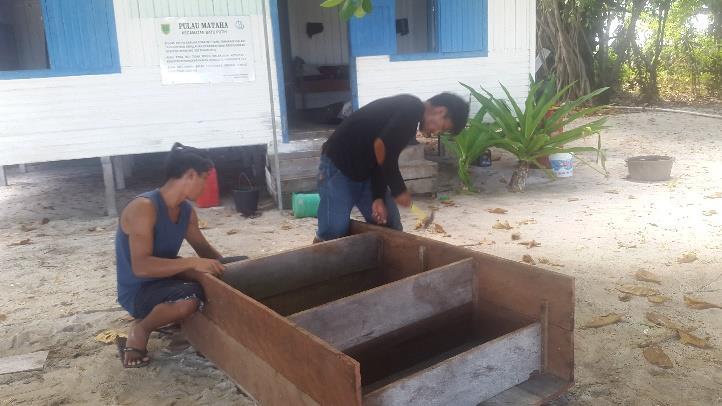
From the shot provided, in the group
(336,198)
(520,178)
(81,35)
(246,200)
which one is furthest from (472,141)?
(81,35)

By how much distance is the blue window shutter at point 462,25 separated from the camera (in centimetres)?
830

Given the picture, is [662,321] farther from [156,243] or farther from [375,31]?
[375,31]

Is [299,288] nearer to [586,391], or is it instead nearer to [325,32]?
[586,391]

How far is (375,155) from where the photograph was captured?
377 centimetres

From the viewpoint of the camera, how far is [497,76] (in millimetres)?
8750

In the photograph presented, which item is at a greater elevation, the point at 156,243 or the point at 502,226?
the point at 156,243

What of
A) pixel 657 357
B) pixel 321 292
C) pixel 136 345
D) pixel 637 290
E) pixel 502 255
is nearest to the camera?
pixel 657 357

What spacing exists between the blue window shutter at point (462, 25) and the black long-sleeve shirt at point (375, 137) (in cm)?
490

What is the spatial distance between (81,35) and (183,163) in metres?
4.80

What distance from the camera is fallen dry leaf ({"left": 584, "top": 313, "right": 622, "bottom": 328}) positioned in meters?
3.68

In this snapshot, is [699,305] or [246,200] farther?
[246,200]

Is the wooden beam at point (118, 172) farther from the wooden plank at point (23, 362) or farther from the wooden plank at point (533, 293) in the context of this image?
the wooden plank at point (533, 293)

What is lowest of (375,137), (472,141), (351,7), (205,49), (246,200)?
(246,200)

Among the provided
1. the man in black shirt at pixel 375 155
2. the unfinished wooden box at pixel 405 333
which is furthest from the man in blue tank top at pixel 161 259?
the man in black shirt at pixel 375 155
